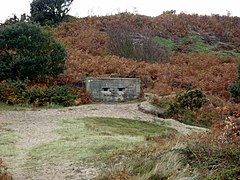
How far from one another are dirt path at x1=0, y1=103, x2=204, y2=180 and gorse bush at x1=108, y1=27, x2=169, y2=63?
861 centimetres

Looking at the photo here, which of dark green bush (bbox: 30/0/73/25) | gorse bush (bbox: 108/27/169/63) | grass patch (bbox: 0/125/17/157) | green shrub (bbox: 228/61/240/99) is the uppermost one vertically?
dark green bush (bbox: 30/0/73/25)

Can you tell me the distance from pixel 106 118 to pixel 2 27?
6.67 m

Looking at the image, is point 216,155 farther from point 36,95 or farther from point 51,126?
point 36,95

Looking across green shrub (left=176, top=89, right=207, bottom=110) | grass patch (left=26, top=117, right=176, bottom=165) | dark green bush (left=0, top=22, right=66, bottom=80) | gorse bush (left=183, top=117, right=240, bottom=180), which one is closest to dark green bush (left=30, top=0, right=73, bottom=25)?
dark green bush (left=0, top=22, right=66, bottom=80)

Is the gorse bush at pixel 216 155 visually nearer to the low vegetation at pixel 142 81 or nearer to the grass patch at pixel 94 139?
the low vegetation at pixel 142 81

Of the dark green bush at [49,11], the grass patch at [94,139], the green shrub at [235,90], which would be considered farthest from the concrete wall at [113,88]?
the dark green bush at [49,11]

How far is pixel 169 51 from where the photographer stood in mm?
26719

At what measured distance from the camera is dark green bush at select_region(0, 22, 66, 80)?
16.9 m

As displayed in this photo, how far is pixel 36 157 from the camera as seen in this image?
8.45 metres

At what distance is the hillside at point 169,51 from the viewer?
1980 centimetres

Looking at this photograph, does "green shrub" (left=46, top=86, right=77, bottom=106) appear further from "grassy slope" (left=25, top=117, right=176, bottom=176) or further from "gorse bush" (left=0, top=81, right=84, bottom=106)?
"grassy slope" (left=25, top=117, right=176, bottom=176)

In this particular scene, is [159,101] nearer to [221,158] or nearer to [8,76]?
[8,76]

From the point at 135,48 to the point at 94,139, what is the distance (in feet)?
51.6

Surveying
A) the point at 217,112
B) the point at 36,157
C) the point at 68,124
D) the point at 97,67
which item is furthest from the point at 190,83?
the point at 36,157
